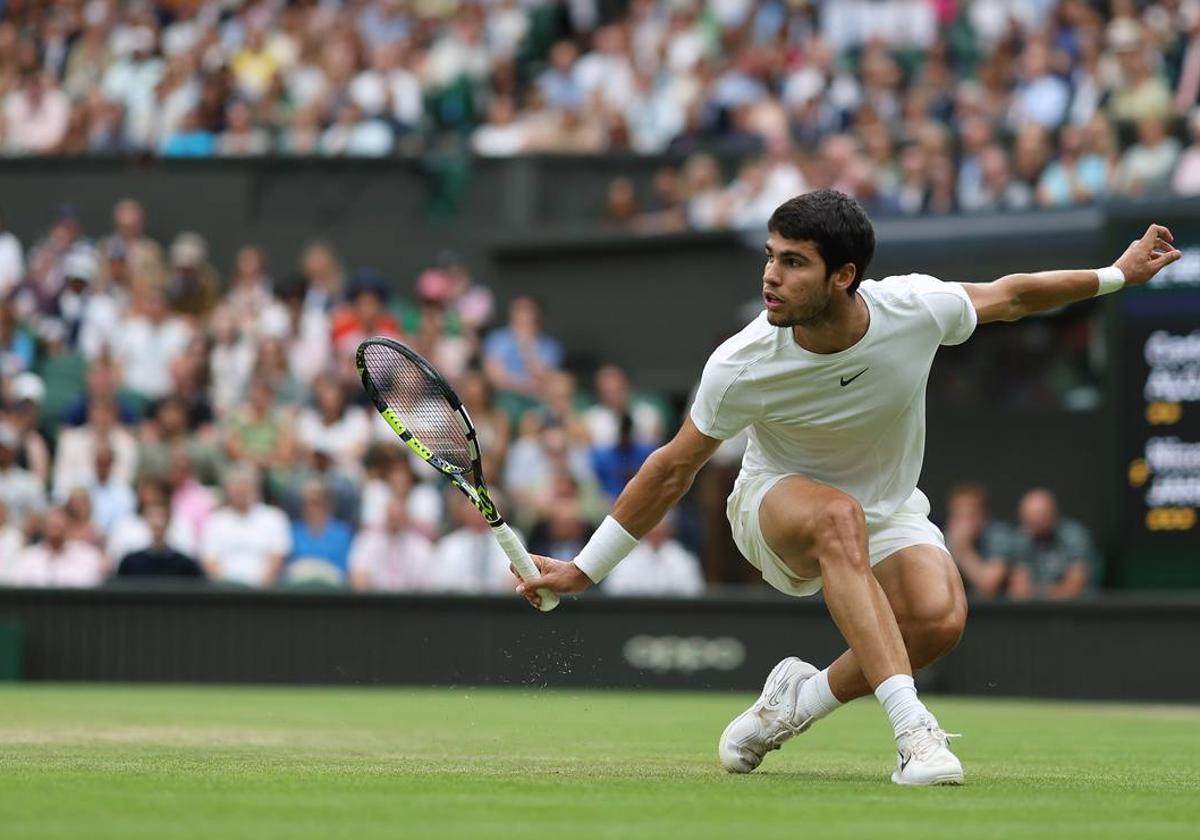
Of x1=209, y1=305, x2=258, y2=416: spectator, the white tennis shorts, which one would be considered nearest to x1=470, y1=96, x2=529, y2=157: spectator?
x1=209, y1=305, x2=258, y2=416: spectator

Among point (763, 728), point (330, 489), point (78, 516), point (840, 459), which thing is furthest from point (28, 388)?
point (840, 459)

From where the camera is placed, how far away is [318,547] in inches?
631

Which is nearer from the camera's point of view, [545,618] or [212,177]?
[545,618]

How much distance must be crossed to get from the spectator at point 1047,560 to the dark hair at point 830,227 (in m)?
8.36

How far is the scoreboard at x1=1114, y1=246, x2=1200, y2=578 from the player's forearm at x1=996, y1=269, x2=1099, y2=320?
6.72 meters

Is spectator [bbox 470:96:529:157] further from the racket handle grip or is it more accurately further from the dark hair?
the dark hair

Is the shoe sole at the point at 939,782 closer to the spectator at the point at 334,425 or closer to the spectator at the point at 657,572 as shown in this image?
the spectator at the point at 657,572

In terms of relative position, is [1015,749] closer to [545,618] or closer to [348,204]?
[545,618]

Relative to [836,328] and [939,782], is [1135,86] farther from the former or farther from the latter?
[939,782]

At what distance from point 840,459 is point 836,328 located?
0.53m

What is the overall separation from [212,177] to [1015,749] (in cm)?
1226

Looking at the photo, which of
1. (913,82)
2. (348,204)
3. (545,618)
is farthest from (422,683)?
(913,82)

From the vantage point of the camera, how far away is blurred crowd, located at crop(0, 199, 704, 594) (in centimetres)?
1586

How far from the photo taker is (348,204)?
64.6 ft
